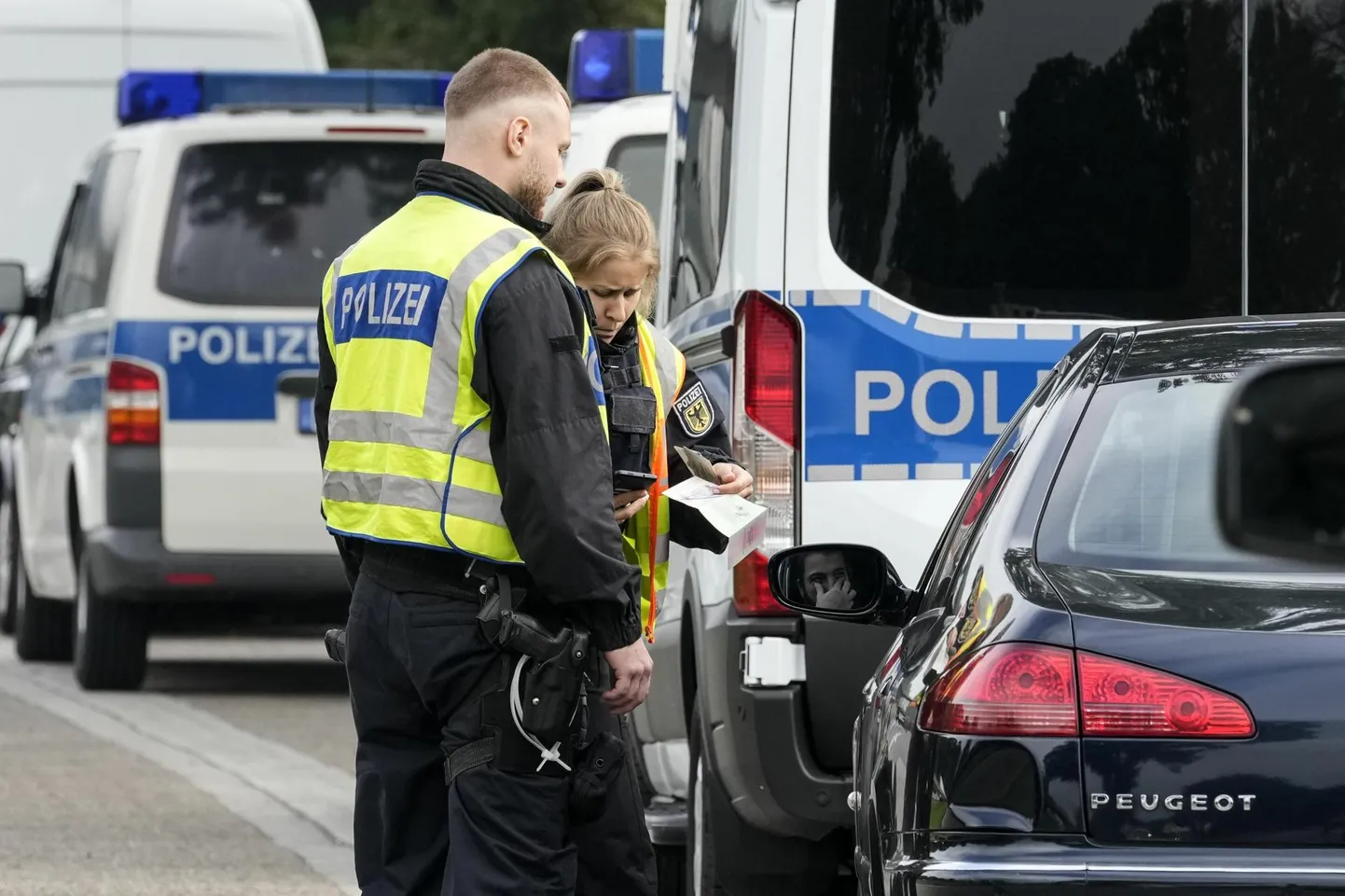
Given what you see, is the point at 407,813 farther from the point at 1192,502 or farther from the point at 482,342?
the point at 1192,502

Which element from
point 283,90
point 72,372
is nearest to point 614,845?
point 283,90

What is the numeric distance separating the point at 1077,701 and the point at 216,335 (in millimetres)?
8175

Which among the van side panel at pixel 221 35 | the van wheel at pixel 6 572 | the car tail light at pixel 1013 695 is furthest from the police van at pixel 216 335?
the car tail light at pixel 1013 695

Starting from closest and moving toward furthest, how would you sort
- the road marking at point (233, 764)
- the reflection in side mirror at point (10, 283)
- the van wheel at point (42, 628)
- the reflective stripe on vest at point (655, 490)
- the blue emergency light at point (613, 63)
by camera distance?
the reflective stripe on vest at point (655, 490), the road marking at point (233, 764), the blue emergency light at point (613, 63), the reflection in side mirror at point (10, 283), the van wheel at point (42, 628)

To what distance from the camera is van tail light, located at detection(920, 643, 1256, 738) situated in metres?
3.37

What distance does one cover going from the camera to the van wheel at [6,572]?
14.9m

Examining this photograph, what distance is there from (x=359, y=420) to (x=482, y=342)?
0.26 metres

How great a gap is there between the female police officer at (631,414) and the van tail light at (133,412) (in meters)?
6.60

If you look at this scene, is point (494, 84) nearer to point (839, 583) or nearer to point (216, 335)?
point (839, 583)

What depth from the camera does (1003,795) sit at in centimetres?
346

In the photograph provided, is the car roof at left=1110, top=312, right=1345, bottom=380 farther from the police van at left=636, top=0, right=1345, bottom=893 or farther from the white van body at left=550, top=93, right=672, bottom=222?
the white van body at left=550, top=93, right=672, bottom=222

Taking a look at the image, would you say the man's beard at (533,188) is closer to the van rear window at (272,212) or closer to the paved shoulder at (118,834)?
the paved shoulder at (118,834)

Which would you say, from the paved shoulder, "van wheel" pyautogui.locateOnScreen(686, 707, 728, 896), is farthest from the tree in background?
"van wheel" pyautogui.locateOnScreen(686, 707, 728, 896)

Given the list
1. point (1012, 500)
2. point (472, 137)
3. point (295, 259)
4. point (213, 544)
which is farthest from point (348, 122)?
point (1012, 500)
